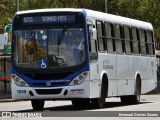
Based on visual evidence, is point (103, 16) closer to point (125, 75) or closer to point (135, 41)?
point (125, 75)

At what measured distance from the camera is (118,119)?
54.8 ft

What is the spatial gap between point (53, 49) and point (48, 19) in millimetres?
1045

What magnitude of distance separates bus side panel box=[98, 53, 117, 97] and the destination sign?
6.28ft

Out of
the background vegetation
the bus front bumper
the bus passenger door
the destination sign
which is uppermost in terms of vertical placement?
the background vegetation

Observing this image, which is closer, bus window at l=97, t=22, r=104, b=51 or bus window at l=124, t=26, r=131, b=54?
bus window at l=97, t=22, r=104, b=51

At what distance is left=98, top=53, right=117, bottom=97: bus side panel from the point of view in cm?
2261

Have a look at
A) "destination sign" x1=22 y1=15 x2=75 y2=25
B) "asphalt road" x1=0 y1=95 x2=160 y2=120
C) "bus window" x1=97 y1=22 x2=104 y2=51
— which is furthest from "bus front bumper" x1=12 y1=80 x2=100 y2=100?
"destination sign" x1=22 y1=15 x2=75 y2=25

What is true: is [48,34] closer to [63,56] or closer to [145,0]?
[63,56]

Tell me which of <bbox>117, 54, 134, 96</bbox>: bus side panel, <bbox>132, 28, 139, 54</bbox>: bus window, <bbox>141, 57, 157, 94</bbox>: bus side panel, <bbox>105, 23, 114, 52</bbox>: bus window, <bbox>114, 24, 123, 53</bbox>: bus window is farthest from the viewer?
<bbox>141, 57, 157, 94</bbox>: bus side panel

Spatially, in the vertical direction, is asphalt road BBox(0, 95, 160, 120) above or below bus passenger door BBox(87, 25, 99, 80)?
below

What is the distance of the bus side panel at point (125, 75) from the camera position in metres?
24.7

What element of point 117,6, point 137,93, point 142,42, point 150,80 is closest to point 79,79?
point 137,93

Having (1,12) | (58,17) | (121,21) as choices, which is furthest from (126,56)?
(1,12)

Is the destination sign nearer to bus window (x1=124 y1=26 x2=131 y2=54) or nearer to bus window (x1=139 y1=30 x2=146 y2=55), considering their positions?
bus window (x1=124 y1=26 x2=131 y2=54)
